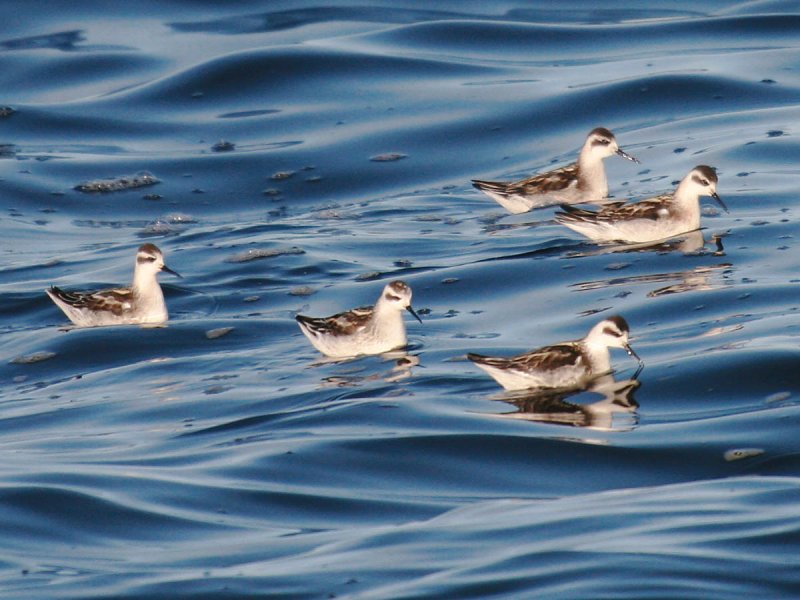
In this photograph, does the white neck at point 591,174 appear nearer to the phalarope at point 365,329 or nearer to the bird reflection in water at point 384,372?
the phalarope at point 365,329

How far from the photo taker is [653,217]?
17141 mm

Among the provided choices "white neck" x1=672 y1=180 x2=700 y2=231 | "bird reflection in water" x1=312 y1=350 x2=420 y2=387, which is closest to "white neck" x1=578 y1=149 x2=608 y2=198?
"white neck" x1=672 y1=180 x2=700 y2=231

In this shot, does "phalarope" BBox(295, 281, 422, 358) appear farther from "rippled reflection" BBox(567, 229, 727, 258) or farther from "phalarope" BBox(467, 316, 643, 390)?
"rippled reflection" BBox(567, 229, 727, 258)

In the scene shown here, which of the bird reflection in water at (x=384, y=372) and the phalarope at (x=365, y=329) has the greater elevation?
the phalarope at (x=365, y=329)

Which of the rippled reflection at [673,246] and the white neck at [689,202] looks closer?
the rippled reflection at [673,246]

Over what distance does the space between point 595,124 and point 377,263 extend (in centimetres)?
686

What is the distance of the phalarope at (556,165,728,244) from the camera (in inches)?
671

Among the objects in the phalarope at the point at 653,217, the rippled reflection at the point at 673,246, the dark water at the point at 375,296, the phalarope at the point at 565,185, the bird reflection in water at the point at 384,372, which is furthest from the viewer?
the phalarope at the point at 565,185

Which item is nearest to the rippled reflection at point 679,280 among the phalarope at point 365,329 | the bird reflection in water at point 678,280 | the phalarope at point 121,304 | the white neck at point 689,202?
the bird reflection in water at point 678,280

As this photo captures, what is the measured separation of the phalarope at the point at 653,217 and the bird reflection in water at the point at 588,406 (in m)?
4.73

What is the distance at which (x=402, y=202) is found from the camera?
1977cm

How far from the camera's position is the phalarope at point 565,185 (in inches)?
742

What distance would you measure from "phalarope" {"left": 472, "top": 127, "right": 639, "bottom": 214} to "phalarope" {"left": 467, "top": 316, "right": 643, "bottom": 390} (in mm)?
6338

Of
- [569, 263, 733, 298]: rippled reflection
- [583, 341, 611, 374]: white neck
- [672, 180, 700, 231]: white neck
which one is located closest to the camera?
[583, 341, 611, 374]: white neck
